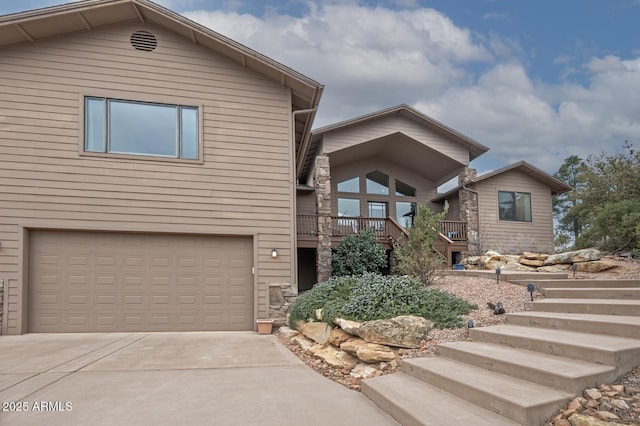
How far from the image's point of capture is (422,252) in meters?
7.89

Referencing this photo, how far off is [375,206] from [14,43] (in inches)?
481

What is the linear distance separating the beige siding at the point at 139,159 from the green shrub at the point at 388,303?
7.31 feet

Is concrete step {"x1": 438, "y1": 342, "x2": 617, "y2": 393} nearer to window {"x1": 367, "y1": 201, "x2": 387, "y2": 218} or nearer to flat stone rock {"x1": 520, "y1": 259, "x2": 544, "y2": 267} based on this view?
flat stone rock {"x1": 520, "y1": 259, "x2": 544, "y2": 267}

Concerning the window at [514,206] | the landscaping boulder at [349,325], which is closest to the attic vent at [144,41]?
the landscaping boulder at [349,325]

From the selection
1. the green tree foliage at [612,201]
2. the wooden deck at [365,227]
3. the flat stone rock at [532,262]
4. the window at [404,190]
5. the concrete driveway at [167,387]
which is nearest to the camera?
the concrete driveway at [167,387]

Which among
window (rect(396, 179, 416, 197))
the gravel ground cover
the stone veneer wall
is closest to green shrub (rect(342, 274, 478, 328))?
the gravel ground cover

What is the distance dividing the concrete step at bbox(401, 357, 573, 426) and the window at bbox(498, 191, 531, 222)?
41.7ft

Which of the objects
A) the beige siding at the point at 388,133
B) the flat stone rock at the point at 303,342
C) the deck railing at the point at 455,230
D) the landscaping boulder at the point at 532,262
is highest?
the beige siding at the point at 388,133

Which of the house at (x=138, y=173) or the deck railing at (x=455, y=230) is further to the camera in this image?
the deck railing at (x=455, y=230)

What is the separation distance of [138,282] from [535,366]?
712 centimetres

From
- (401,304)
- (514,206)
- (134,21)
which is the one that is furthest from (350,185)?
(401,304)

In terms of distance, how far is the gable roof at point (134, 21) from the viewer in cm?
745

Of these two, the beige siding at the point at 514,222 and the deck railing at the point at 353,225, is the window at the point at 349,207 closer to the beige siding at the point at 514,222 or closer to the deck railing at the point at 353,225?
the deck railing at the point at 353,225

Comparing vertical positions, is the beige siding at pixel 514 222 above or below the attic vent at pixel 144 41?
below
